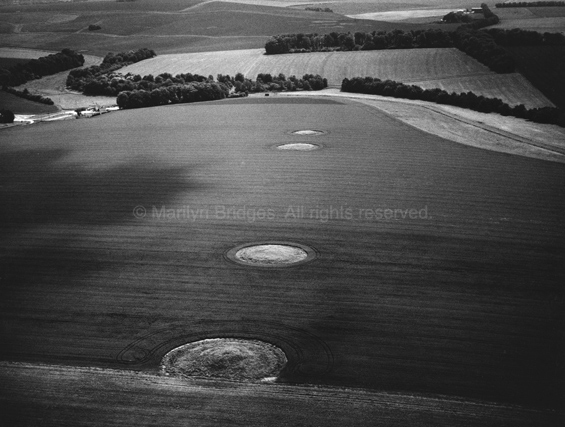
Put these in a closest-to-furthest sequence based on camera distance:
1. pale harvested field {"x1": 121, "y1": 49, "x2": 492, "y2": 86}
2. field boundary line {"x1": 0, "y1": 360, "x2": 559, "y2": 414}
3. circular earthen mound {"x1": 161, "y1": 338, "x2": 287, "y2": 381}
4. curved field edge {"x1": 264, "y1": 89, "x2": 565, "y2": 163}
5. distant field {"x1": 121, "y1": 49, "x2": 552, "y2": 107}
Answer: field boundary line {"x1": 0, "y1": 360, "x2": 559, "y2": 414} < circular earthen mound {"x1": 161, "y1": 338, "x2": 287, "y2": 381} < curved field edge {"x1": 264, "y1": 89, "x2": 565, "y2": 163} < distant field {"x1": 121, "y1": 49, "x2": 552, "y2": 107} < pale harvested field {"x1": 121, "y1": 49, "x2": 492, "y2": 86}

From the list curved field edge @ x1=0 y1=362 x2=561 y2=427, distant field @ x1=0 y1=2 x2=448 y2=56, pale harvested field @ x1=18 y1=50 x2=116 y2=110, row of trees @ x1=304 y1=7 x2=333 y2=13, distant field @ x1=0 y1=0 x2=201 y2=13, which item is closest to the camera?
curved field edge @ x1=0 y1=362 x2=561 y2=427

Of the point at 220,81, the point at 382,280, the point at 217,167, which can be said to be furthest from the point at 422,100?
the point at 382,280

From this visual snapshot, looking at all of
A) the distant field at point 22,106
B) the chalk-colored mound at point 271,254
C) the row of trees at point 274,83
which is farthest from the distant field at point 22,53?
the chalk-colored mound at point 271,254

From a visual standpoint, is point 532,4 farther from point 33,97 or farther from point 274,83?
point 33,97

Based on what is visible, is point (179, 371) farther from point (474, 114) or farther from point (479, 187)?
point (474, 114)

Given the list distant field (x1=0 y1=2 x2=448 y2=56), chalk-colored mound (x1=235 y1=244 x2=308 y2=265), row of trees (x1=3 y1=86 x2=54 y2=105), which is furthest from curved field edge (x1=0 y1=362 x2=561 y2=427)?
distant field (x1=0 y1=2 x2=448 y2=56)

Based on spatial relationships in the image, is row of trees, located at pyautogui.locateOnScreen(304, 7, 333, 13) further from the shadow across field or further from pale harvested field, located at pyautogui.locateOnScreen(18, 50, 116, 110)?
the shadow across field

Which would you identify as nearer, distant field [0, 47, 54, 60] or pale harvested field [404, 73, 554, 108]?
pale harvested field [404, 73, 554, 108]
